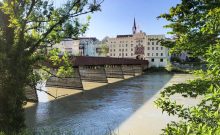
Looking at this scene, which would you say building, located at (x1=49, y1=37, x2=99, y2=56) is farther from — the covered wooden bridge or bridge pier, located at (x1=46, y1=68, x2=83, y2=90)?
bridge pier, located at (x1=46, y1=68, x2=83, y2=90)

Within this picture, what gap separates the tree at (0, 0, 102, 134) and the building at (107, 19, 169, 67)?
282 feet

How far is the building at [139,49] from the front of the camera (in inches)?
3984

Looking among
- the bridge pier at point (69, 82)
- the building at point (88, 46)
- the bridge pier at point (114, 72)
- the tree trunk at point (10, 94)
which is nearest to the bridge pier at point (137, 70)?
the bridge pier at point (114, 72)

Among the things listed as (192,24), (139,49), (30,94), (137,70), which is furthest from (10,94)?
(139,49)

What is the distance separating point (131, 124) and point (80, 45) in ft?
359

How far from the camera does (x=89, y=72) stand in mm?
43625

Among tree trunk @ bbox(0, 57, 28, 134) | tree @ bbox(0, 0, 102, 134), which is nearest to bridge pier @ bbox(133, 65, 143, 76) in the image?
tree @ bbox(0, 0, 102, 134)

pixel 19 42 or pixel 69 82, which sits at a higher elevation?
pixel 19 42

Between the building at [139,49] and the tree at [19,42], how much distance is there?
86078 mm

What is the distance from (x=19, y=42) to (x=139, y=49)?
3893 inches

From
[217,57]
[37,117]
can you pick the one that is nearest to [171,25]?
[217,57]

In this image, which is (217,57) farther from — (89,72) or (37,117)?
(89,72)

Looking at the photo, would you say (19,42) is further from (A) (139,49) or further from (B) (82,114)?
(A) (139,49)

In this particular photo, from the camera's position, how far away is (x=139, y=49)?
349 ft
